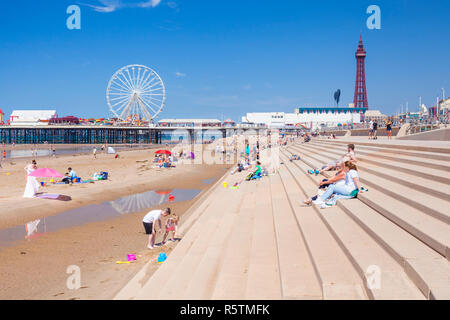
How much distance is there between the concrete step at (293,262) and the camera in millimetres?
3111

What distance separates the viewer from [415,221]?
3920mm

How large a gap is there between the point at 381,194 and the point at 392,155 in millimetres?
3138

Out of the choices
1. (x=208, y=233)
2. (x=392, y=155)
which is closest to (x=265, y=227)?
(x=208, y=233)

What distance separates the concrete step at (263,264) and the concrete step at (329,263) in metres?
0.45

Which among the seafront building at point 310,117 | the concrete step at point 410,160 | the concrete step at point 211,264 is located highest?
the seafront building at point 310,117

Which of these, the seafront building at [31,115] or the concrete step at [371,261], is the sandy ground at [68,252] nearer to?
the concrete step at [371,261]

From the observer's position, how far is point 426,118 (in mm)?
16578

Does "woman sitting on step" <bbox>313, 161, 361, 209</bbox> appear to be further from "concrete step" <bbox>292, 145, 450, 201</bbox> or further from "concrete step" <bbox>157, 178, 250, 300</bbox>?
"concrete step" <bbox>157, 178, 250, 300</bbox>

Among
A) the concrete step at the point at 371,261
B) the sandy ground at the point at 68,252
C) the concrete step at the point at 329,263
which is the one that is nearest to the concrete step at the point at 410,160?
the concrete step at the point at 371,261

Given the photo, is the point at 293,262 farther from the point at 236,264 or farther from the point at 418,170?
the point at 418,170

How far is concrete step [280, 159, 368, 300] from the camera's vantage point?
2.99 meters

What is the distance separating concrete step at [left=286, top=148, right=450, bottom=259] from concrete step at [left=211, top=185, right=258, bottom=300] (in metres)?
1.96

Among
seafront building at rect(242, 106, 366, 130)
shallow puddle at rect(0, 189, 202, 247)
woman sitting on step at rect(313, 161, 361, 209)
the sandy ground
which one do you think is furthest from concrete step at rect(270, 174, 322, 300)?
seafront building at rect(242, 106, 366, 130)

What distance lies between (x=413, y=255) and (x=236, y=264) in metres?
1.97
